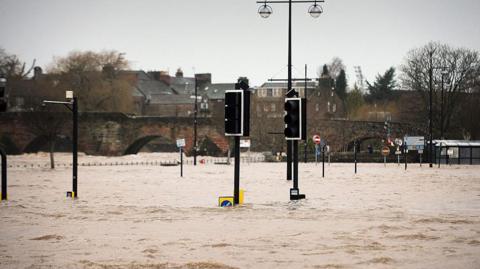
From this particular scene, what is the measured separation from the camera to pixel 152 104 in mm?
129125

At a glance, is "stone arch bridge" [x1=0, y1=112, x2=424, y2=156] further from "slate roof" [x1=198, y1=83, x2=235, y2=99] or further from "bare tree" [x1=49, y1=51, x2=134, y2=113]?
"slate roof" [x1=198, y1=83, x2=235, y2=99]

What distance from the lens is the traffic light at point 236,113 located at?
20.4 m

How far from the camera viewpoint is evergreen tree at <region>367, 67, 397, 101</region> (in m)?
134

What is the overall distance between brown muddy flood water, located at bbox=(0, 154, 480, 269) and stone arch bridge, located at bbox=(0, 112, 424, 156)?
5426 centimetres

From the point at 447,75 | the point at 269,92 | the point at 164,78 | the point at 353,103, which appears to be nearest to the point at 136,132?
the point at 447,75

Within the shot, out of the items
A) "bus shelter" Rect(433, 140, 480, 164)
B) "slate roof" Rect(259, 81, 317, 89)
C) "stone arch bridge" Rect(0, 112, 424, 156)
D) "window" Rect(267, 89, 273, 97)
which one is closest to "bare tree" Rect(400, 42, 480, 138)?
"stone arch bridge" Rect(0, 112, 424, 156)

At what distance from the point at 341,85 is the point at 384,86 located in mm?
10832

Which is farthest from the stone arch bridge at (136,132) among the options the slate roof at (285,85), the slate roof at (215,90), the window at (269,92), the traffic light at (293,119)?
the traffic light at (293,119)

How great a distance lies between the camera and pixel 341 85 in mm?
129000

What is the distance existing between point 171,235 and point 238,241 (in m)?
1.54

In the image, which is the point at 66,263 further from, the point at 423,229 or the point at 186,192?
the point at 186,192

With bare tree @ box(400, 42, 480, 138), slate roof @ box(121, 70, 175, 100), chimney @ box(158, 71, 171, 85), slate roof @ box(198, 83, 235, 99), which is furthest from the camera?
chimney @ box(158, 71, 171, 85)

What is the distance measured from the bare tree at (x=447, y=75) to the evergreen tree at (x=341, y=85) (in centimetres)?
5119

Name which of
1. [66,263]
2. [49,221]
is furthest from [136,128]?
[66,263]
